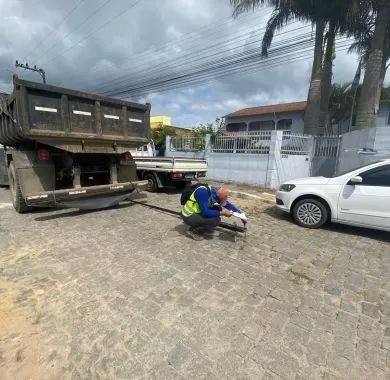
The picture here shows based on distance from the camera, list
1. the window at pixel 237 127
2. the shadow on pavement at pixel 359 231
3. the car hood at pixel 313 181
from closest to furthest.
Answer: the shadow on pavement at pixel 359 231, the car hood at pixel 313 181, the window at pixel 237 127

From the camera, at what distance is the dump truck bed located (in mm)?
4645

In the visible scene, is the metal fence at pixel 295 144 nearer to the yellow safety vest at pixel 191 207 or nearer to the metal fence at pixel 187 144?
the metal fence at pixel 187 144

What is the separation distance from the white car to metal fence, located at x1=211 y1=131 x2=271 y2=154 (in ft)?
17.1

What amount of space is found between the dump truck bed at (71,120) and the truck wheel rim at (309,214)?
421 cm

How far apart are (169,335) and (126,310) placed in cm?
57

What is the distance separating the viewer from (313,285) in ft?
10.3

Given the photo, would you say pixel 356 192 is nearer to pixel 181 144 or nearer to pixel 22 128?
pixel 22 128

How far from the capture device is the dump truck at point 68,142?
477 cm

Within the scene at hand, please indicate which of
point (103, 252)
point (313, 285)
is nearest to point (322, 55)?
point (313, 285)

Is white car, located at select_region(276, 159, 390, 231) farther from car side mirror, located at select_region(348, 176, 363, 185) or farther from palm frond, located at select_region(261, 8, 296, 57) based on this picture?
palm frond, located at select_region(261, 8, 296, 57)

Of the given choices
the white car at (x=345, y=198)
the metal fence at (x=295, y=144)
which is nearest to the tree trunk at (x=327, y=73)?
the metal fence at (x=295, y=144)

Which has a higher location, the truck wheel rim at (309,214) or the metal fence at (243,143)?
the metal fence at (243,143)

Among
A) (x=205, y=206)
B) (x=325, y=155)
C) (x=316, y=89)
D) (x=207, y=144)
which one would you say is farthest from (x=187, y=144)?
(x=205, y=206)

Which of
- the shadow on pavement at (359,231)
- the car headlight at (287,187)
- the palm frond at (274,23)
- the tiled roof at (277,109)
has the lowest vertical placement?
the shadow on pavement at (359,231)
